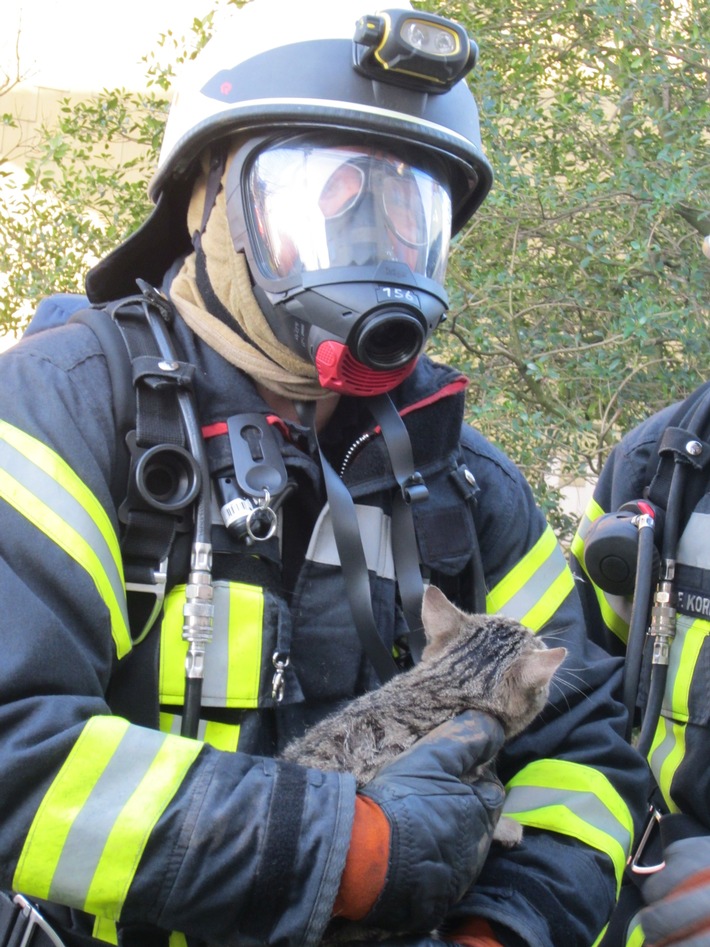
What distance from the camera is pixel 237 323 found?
7.89 feet

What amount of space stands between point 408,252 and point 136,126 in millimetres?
3424

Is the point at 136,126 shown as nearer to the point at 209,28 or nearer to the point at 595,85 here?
the point at 209,28

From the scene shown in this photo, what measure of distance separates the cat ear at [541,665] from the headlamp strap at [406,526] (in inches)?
10.9

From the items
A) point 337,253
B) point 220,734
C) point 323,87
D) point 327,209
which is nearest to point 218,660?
point 220,734

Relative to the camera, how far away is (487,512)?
8.41 ft

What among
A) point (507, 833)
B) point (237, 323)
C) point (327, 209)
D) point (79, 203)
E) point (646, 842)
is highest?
point (79, 203)

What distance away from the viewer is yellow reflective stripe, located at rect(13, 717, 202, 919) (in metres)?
1.67

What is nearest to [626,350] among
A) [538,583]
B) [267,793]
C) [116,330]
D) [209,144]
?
[538,583]

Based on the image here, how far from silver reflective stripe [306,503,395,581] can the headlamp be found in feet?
3.32

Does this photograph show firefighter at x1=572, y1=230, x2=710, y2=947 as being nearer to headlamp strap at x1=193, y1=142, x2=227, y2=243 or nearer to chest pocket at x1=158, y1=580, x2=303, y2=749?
chest pocket at x1=158, y1=580, x2=303, y2=749

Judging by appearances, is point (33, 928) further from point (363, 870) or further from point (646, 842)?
point (646, 842)

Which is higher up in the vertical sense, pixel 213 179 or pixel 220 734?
pixel 213 179

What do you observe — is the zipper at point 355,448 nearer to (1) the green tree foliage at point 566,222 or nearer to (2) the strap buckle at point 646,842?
(2) the strap buckle at point 646,842

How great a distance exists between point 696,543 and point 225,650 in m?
1.54
